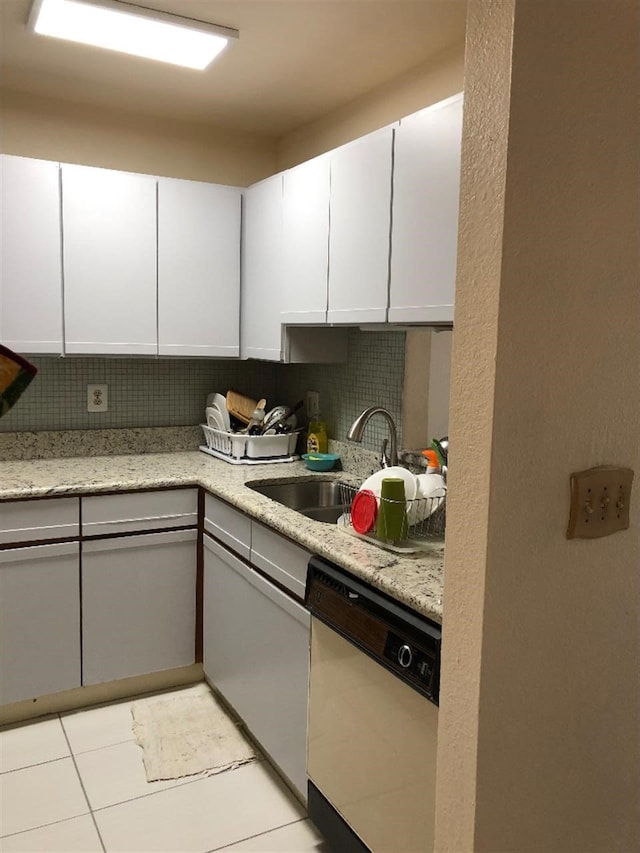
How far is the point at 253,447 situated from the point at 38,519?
904 millimetres

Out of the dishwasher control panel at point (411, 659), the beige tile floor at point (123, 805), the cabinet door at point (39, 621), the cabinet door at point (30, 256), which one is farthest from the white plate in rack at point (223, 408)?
the dishwasher control panel at point (411, 659)

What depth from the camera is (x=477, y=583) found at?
1.12 m

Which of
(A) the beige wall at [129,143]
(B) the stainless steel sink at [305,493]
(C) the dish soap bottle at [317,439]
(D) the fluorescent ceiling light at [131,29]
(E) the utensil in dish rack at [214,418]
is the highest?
(D) the fluorescent ceiling light at [131,29]

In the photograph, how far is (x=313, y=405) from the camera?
3.17 metres

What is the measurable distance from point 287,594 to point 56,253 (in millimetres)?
1594

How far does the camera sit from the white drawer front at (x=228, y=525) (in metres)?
2.31

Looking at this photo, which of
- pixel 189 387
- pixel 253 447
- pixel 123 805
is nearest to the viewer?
pixel 123 805

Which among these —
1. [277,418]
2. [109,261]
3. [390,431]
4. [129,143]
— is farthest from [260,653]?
[129,143]

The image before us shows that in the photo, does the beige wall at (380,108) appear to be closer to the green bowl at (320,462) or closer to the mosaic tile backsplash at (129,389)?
the mosaic tile backsplash at (129,389)

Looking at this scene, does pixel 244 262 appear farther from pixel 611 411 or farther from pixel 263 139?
pixel 611 411

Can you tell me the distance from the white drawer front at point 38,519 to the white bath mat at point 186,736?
75cm

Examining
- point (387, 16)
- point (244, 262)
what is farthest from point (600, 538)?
point (244, 262)

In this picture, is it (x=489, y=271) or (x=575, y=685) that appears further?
(x=575, y=685)

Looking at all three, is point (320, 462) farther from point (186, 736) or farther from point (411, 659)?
point (411, 659)
